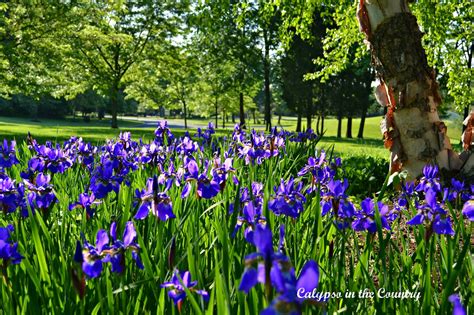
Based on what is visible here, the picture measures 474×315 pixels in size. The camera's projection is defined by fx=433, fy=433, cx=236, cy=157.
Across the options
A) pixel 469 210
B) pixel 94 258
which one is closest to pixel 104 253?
pixel 94 258

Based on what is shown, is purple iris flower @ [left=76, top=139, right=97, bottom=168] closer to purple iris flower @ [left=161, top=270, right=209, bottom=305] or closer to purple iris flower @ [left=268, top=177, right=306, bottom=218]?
purple iris flower @ [left=268, top=177, right=306, bottom=218]

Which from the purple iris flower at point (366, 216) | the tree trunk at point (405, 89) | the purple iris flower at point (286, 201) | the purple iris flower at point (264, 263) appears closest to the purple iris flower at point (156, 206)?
the purple iris flower at point (286, 201)

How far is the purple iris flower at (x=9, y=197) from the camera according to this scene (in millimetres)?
1851

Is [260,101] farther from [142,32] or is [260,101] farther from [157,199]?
[157,199]

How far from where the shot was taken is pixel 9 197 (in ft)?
6.11

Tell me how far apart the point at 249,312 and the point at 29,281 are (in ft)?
2.60

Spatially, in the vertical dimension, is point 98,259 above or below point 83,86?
below

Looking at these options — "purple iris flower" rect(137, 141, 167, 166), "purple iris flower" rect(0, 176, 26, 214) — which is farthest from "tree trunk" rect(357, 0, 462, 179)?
"purple iris flower" rect(0, 176, 26, 214)

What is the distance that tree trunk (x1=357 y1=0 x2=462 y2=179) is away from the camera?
15.3ft

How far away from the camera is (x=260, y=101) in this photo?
9894 cm

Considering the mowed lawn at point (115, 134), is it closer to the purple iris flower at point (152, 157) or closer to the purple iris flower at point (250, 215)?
the purple iris flower at point (152, 157)

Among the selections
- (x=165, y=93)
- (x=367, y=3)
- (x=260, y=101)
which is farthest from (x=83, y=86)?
(x=260, y=101)

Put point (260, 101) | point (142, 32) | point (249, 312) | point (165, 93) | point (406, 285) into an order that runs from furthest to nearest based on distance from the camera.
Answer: point (260, 101), point (165, 93), point (142, 32), point (406, 285), point (249, 312)

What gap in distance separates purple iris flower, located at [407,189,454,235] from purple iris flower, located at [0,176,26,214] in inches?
63.2
